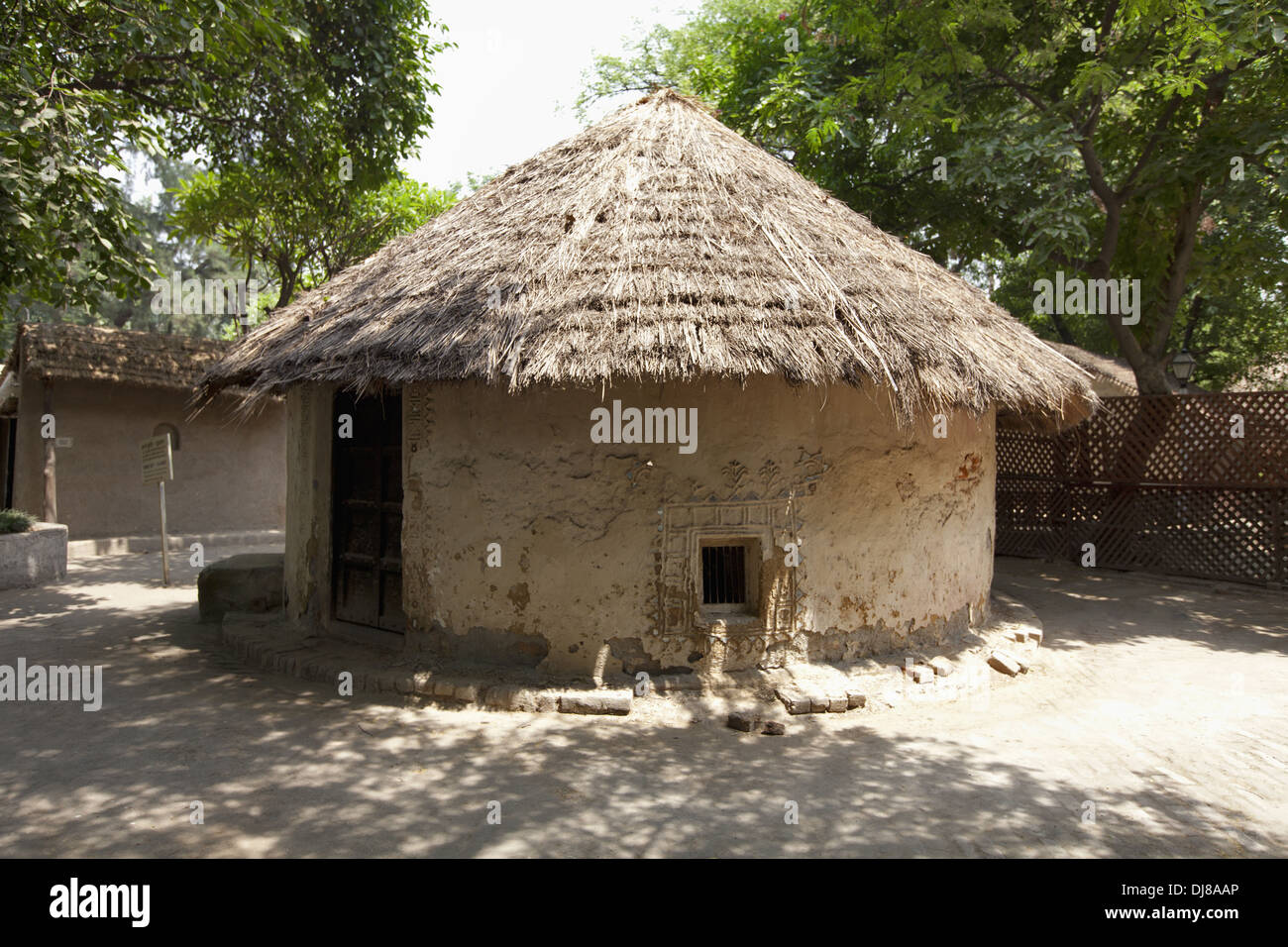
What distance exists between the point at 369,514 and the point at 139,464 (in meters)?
9.03

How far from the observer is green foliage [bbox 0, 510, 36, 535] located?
32.4ft

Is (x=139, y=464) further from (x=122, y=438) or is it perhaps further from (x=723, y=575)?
(x=723, y=575)

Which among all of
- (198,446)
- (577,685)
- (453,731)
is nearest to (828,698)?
(577,685)

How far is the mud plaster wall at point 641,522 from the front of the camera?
217 inches

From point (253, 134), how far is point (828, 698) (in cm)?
1059

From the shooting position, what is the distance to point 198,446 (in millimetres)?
14367

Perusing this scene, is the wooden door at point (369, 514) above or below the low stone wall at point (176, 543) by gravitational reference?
above

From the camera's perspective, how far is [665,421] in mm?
5484

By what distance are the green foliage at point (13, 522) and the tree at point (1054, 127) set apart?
31.1ft

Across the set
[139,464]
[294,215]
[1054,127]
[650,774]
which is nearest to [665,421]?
[650,774]

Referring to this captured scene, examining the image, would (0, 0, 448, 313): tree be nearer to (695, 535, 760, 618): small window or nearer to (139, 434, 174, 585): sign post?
(139, 434, 174, 585): sign post

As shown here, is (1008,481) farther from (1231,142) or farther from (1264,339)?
(1264,339)

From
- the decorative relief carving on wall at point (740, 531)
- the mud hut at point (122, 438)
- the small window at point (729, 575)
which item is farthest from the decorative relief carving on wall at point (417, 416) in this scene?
the mud hut at point (122, 438)

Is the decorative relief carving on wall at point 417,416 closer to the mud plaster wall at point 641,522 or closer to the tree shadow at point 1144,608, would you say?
the mud plaster wall at point 641,522
